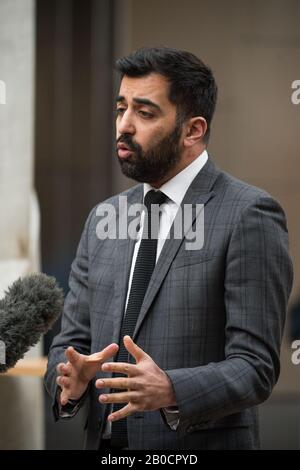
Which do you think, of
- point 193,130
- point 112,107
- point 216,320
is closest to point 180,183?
point 193,130

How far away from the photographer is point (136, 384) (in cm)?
241

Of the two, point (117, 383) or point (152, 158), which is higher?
point (152, 158)

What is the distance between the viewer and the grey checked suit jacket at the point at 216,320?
2.60 metres

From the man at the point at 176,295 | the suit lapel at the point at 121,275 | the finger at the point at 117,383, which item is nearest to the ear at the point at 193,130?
the man at the point at 176,295

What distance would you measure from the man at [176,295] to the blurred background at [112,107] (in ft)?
7.45

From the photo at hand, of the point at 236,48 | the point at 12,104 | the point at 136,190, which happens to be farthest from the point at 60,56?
the point at 136,190

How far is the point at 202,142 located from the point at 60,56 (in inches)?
102

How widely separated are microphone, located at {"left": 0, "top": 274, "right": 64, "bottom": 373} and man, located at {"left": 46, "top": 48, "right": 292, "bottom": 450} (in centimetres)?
13

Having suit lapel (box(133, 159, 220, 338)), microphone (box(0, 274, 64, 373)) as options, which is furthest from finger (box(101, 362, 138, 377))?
suit lapel (box(133, 159, 220, 338))

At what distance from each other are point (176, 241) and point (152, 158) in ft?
0.91

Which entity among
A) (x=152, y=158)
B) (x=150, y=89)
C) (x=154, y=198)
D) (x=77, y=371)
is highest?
(x=150, y=89)

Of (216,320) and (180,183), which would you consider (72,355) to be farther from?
(180,183)

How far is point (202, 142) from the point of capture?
300 centimetres

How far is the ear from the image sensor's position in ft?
9.67
